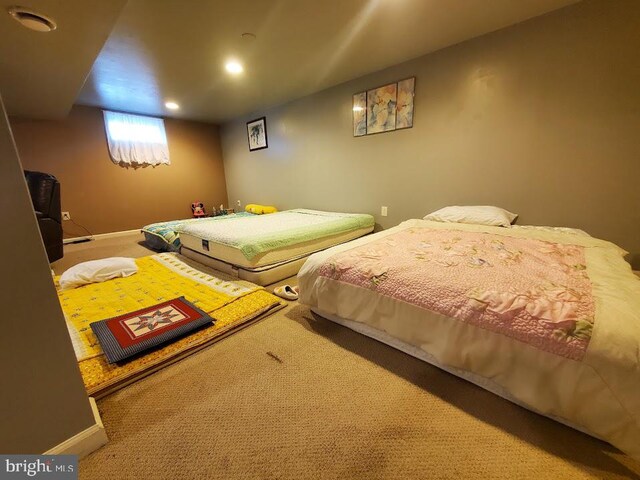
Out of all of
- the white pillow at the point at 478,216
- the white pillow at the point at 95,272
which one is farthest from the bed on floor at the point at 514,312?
the white pillow at the point at 95,272

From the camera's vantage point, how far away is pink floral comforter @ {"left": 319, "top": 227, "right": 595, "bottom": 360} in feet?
2.88

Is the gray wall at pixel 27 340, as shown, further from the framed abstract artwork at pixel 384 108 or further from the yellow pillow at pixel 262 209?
the yellow pillow at pixel 262 209

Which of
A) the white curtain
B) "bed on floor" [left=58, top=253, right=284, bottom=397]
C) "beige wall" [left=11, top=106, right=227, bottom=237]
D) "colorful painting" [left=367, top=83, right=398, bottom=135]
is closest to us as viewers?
"bed on floor" [left=58, top=253, right=284, bottom=397]

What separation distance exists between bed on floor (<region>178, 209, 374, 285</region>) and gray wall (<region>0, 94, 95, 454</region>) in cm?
136

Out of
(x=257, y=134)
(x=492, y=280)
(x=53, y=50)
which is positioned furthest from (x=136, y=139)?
(x=492, y=280)

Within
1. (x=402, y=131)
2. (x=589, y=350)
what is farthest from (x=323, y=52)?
(x=589, y=350)

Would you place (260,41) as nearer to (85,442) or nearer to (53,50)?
(53,50)

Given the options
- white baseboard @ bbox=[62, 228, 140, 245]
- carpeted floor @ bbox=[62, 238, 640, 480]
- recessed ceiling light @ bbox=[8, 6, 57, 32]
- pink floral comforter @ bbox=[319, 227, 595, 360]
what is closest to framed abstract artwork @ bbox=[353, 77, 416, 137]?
pink floral comforter @ bbox=[319, 227, 595, 360]

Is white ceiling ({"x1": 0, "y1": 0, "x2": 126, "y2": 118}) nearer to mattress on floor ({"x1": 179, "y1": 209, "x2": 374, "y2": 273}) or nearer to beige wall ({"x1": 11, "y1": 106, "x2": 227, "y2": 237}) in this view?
beige wall ({"x1": 11, "y1": 106, "x2": 227, "y2": 237})

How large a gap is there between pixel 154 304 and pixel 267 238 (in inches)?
39.2

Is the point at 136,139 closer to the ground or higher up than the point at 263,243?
higher up

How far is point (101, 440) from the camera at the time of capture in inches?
36.4

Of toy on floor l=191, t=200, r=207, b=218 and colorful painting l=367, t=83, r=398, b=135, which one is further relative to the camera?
toy on floor l=191, t=200, r=207, b=218

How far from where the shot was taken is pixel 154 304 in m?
1.90
